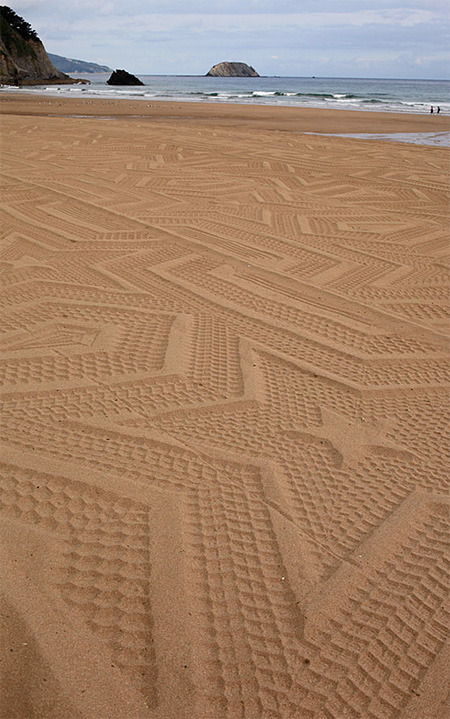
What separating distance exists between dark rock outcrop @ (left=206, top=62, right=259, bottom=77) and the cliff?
101 m

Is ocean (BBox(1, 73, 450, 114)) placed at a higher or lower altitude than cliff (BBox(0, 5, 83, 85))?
lower

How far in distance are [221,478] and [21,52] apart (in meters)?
62.7

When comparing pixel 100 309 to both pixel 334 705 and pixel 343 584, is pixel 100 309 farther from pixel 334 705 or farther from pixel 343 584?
pixel 334 705

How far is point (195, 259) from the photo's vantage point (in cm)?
451

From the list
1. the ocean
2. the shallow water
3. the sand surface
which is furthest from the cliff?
the sand surface

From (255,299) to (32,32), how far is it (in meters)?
65.0

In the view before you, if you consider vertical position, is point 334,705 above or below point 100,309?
below

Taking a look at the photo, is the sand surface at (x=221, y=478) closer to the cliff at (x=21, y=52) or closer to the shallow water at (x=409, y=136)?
the shallow water at (x=409, y=136)

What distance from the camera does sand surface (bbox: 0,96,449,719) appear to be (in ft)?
4.87

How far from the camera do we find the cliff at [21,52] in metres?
49.3

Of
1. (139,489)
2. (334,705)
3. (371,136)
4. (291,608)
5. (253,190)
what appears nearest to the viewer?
(334,705)

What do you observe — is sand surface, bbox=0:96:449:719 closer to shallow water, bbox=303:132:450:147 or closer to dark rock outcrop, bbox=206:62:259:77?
shallow water, bbox=303:132:450:147

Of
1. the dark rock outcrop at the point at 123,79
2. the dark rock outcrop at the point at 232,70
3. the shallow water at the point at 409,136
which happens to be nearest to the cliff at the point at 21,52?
the dark rock outcrop at the point at 123,79

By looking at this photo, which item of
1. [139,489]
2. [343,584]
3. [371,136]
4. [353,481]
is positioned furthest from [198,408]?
[371,136]
